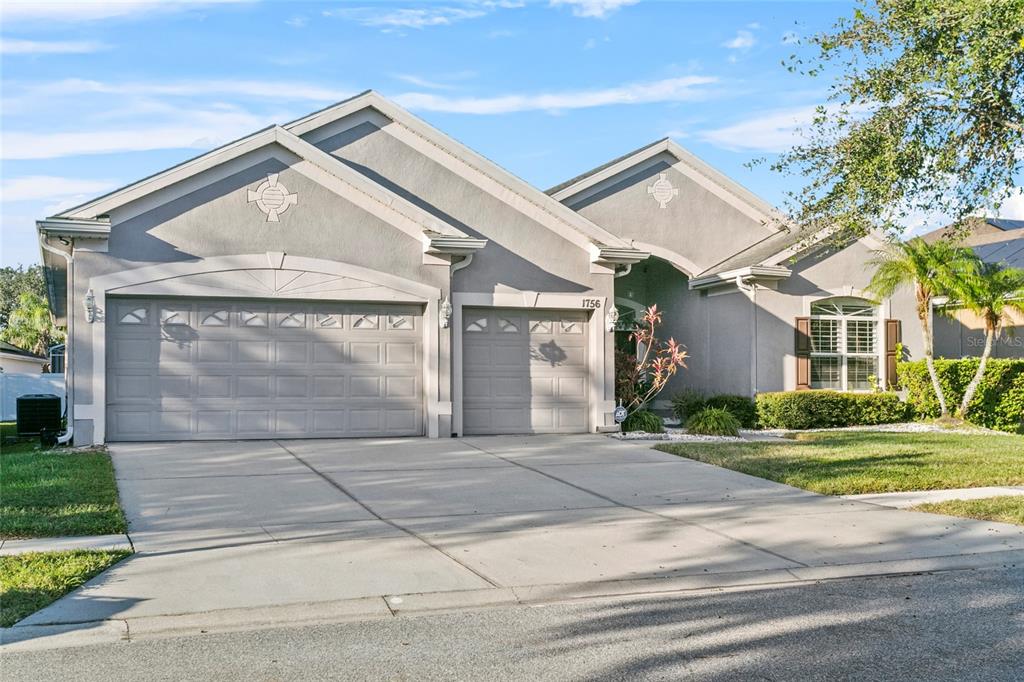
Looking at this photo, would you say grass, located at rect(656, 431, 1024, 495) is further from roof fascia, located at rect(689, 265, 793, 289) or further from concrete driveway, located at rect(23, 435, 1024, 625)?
roof fascia, located at rect(689, 265, 793, 289)

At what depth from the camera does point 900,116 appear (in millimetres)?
11445

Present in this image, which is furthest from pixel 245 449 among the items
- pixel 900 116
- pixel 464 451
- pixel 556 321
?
pixel 900 116

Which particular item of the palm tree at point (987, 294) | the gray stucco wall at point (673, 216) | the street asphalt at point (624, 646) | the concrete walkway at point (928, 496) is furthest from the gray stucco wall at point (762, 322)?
the street asphalt at point (624, 646)

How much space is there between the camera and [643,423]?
55.5ft

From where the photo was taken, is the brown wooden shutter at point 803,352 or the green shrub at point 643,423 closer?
the green shrub at point 643,423

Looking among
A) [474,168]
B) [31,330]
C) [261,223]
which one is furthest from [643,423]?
[31,330]

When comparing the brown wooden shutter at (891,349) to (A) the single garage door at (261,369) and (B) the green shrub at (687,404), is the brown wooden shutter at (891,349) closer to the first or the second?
(B) the green shrub at (687,404)

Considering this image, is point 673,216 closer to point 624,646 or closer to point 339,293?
point 339,293

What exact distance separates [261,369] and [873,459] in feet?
29.7

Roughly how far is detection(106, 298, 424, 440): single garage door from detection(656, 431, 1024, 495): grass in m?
4.51

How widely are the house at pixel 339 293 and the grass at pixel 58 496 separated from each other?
5.99 ft

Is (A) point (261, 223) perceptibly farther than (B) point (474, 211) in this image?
No

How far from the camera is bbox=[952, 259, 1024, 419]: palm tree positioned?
17.9 m

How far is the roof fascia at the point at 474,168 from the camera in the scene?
16609 mm
